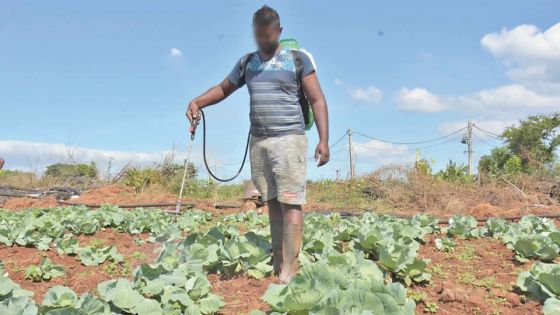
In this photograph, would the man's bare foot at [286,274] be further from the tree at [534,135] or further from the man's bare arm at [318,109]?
the tree at [534,135]

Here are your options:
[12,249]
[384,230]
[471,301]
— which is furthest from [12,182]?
[471,301]

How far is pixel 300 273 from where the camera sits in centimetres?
267

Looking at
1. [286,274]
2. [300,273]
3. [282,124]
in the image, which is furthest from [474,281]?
[300,273]

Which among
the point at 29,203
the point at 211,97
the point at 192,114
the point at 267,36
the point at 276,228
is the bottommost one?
the point at 29,203

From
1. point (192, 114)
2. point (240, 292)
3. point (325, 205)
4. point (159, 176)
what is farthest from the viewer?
point (159, 176)

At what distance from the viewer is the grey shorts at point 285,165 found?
3463 mm

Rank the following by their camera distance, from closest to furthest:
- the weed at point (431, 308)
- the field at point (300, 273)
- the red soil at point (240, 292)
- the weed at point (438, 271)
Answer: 1. the field at point (300, 273)
2. the red soil at point (240, 292)
3. the weed at point (431, 308)
4. the weed at point (438, 271)

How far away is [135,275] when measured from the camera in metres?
3.05

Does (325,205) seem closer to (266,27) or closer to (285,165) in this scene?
(285,165)

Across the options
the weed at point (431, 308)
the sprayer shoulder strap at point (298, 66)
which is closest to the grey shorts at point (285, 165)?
the sprayer shoulder strap at point (298, 66)

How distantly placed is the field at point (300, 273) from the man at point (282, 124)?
32cm

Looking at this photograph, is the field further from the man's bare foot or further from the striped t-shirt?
the striped t-shirt

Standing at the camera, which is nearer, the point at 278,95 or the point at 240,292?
the point at 240,292

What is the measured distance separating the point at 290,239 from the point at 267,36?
126cm
